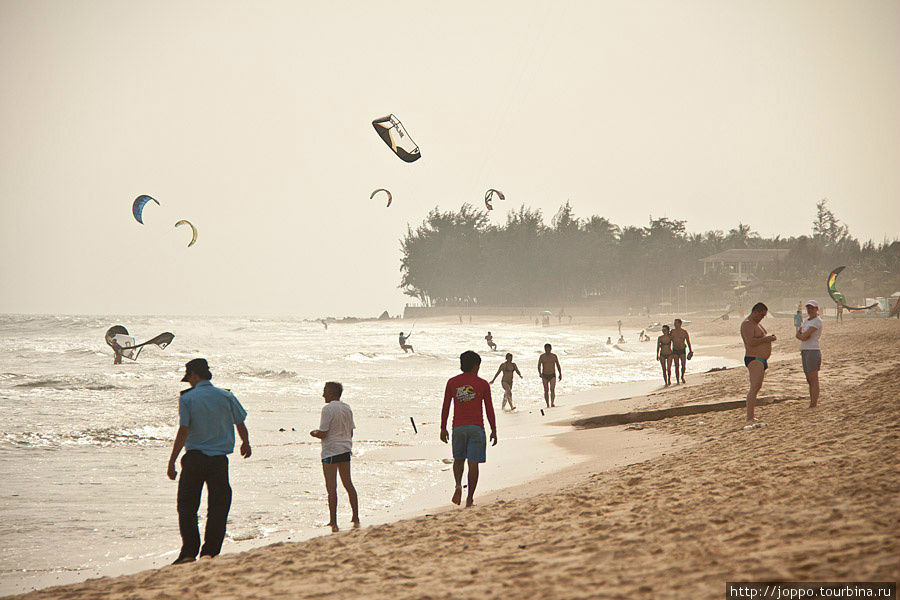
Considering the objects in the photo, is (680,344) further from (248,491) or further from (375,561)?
(375,561)

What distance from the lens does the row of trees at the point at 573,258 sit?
84.6 metres

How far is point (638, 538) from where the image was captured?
13.2 feet

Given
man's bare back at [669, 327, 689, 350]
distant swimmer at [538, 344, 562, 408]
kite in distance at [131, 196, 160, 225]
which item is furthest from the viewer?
kite in distance at [131, 196, 160, 225]

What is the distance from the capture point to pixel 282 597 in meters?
3.79

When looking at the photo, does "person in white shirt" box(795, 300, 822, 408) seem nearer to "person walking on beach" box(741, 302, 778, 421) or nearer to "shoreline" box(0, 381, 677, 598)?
"person walking on beach" box(741, 302, 778, 421)

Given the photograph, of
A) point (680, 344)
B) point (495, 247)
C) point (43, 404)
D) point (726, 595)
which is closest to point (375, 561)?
point (726, 595)

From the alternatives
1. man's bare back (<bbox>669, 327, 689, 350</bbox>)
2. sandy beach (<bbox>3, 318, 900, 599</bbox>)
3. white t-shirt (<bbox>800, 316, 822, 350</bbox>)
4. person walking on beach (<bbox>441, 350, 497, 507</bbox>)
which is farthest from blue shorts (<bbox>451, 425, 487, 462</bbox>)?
man's bare back (<bbox>669, 327, 689, 350</bbox>)

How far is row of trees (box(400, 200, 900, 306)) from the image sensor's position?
84.6 m

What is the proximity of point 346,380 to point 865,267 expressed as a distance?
62115 millimetres

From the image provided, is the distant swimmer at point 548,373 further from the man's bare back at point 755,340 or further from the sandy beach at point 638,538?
the sandy beach at point 638,538

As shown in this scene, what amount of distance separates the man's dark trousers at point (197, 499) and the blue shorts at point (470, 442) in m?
1.88

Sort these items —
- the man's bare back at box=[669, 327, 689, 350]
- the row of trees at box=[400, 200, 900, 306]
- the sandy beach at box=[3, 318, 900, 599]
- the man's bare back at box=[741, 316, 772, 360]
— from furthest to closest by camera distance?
the row of trees at box=[400, 200, 900, 306], the man's bare back at box=[669, 327, 689, 350], the man's bare back at box=[741, 316, 772, 360], the sandy beach at box=[3, 318, 900, 599]

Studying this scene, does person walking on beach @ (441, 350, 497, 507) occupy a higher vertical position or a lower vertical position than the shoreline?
higher

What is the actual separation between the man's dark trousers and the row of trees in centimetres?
7588
